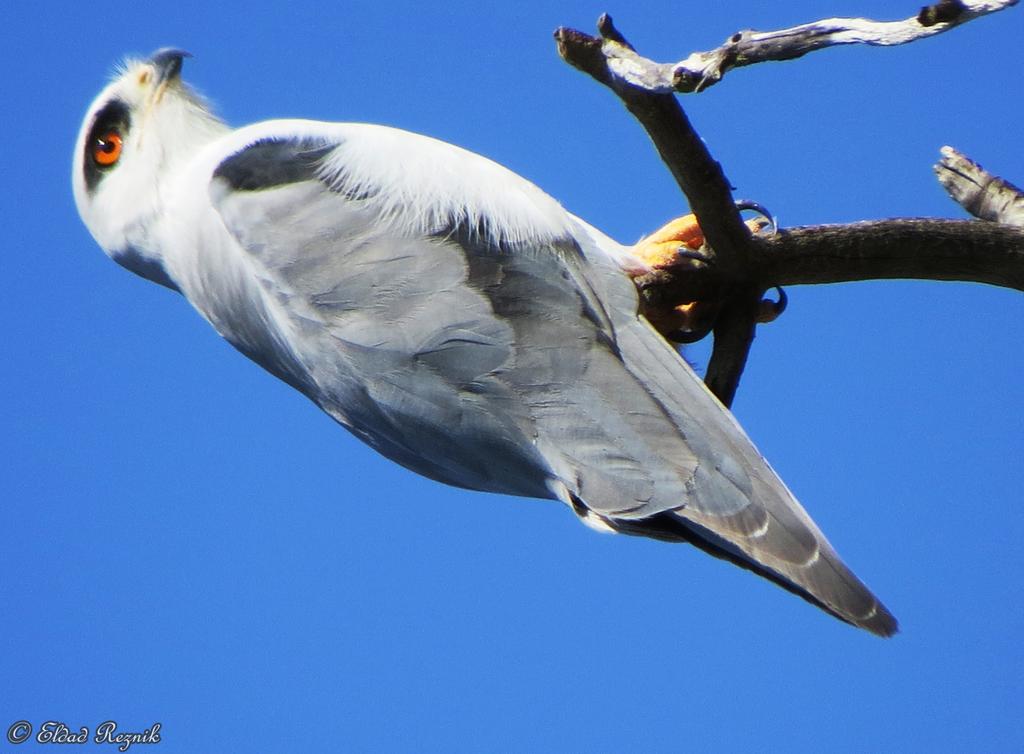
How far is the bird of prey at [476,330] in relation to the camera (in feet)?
10.1

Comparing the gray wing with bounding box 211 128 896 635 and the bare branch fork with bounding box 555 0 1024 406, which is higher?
the bare branch fork with bounding box 555 0 1024 406

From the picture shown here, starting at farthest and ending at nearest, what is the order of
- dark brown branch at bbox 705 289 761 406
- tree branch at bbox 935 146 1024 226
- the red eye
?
the red eye → tree branch at bbox 935 146 1024 226 → dark brown branch at bbox 705 289 761 406

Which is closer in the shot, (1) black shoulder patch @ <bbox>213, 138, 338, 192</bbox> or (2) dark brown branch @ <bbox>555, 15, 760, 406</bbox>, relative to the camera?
(2) dark brown branch @ <bbox>555, 15, 760, 406</bbox>

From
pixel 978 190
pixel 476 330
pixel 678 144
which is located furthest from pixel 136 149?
pixel 978 190

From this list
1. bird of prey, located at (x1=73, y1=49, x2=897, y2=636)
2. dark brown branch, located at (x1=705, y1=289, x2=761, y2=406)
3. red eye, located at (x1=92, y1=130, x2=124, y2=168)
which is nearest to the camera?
bird of prey, located at (x1=73, y1=49, x2=897, y2=636)

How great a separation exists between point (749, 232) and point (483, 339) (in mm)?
930

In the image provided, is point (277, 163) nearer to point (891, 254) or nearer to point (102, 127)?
point (102, 127)

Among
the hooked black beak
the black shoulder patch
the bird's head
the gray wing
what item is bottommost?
the gray wing

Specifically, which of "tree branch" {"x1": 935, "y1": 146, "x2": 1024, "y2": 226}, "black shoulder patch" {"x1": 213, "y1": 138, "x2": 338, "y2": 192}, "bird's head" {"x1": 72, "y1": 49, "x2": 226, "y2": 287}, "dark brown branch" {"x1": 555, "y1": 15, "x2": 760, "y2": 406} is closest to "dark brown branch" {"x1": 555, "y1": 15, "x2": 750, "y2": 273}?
"dark brown branch" {"x1": 555, "y1": 15, "x2": 760, "y2": 406}

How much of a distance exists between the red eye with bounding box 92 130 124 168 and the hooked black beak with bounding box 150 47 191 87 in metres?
0.26

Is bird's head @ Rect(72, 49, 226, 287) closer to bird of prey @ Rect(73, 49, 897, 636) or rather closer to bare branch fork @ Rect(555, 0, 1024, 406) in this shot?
bird of prey @ Rect(73, 49, 897, 636)

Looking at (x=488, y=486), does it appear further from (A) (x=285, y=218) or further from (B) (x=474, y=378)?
(A) (x=285, y=218)

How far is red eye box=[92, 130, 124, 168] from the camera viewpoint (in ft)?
13.4

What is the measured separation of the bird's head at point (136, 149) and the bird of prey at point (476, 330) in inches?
18.4
